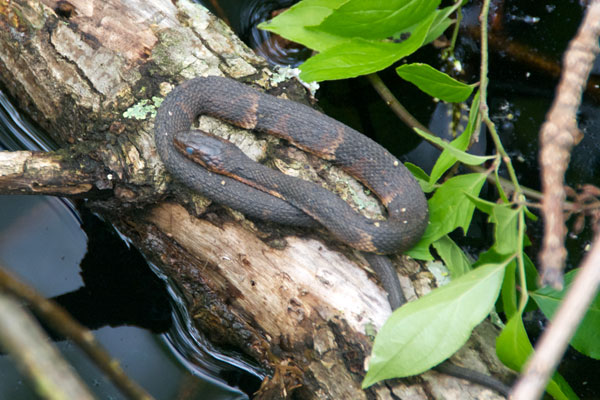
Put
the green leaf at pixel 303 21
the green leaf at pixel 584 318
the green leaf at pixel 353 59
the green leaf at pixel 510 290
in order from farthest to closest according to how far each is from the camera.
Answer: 1. the green leaf at pixel 303 21
2. the green leaf at pixel 353 59
3. the green leaf at pixel 584 318
4. the green leaf at pixel 510 290

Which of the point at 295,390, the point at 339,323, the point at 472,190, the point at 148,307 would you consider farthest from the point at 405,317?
the point at 148,307

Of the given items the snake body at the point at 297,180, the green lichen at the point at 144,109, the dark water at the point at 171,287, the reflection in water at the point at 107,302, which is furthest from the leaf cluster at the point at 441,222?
the reflection in water at the point at 107,302

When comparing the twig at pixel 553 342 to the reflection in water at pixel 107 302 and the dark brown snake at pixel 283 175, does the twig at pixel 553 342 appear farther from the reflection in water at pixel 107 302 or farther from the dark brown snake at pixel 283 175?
the reflection in water at pixel 107 302

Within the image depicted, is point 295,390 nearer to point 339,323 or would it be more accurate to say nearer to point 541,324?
point 339,323

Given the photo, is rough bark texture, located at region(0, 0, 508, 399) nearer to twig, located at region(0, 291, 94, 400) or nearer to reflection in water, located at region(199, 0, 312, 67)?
reflection in water, located at region(199, 0, 312, 67)

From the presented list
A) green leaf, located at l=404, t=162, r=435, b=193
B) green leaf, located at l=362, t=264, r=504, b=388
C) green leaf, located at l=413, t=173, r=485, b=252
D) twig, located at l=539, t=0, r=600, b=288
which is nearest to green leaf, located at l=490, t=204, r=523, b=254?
green leaf, located at l=362, t=264, r=504, b=388

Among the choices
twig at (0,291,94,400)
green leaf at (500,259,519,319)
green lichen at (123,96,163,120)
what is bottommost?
green leaf at (500,259,519,319)
